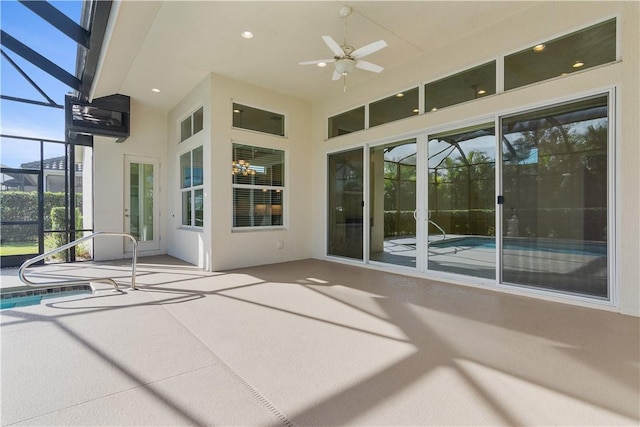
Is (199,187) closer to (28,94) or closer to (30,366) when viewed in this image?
(28,94)

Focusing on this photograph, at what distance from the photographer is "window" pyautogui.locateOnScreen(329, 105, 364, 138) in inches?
235

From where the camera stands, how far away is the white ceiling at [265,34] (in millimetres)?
3727

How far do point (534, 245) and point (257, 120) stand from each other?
201 inches

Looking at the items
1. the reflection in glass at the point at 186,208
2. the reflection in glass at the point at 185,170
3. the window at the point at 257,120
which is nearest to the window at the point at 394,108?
the window at the point at 257,120

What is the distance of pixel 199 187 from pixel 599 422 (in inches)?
246

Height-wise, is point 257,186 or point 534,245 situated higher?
point 257,186

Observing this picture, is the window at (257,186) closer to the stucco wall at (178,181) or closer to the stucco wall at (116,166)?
the stucco wall at (178,181)

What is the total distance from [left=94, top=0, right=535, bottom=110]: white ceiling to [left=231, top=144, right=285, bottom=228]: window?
4.67 feet

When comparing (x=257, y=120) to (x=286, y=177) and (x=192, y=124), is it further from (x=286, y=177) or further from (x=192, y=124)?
(x=192, y=124)

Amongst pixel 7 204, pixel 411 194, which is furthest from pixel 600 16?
pixel 7 204

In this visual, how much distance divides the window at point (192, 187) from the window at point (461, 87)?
443 centimetres

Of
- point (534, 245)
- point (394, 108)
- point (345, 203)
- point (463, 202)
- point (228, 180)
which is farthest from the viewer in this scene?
point (345, 203)

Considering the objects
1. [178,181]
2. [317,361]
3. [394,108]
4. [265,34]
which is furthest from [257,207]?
[317,361]

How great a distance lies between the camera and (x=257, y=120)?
6102mm
